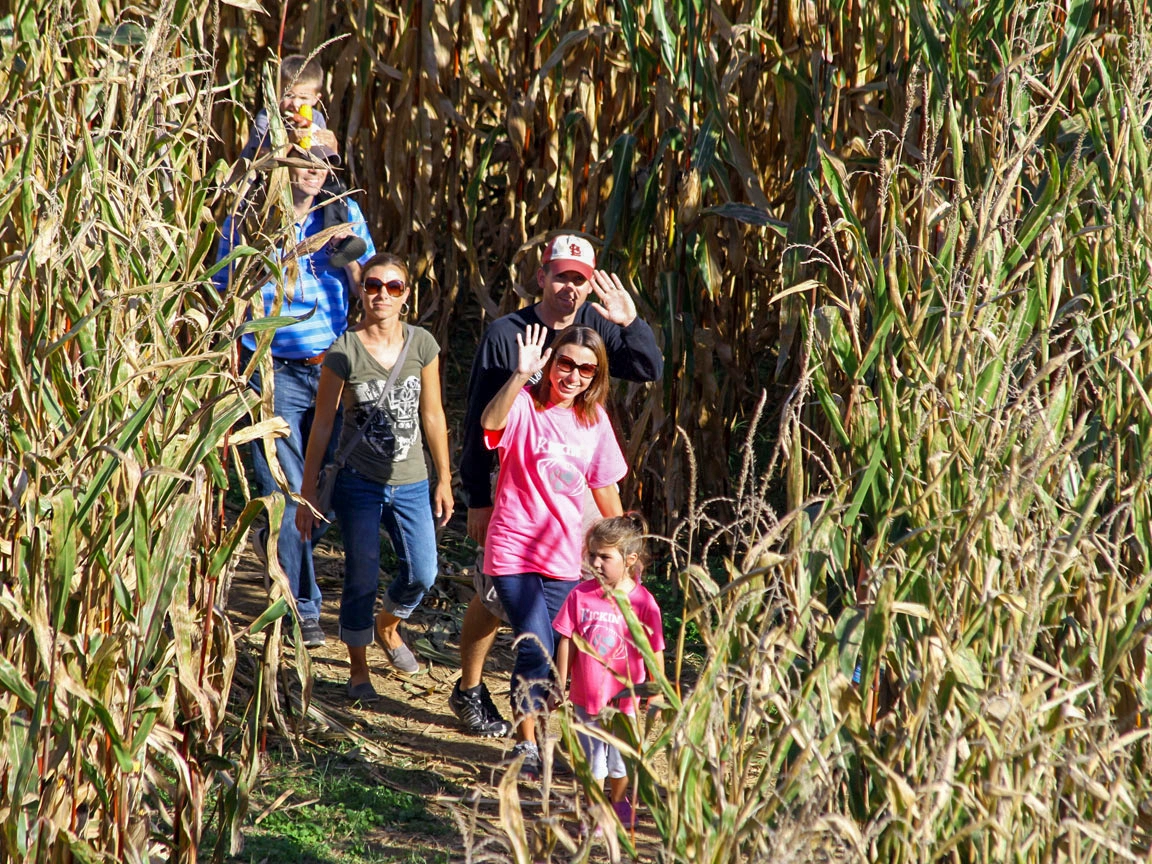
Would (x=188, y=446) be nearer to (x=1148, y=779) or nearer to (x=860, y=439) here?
(x=860, y=439)

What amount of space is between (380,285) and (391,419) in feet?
1.21

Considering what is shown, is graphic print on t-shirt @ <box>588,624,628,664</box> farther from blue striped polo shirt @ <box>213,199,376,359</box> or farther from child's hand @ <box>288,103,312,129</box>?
child's hand @ <box>288,103,312,129</box>

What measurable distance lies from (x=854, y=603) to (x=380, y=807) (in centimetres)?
150

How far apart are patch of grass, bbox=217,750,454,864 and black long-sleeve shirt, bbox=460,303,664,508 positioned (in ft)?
2.69

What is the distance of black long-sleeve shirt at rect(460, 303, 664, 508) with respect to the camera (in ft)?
11.2

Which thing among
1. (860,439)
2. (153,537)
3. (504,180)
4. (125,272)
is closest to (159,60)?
(125,272)

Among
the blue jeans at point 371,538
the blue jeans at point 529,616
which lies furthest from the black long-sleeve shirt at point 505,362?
the blue jeans at point 529,616

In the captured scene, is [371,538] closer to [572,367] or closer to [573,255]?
[572,367]

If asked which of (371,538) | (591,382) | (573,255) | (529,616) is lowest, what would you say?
(529,616)

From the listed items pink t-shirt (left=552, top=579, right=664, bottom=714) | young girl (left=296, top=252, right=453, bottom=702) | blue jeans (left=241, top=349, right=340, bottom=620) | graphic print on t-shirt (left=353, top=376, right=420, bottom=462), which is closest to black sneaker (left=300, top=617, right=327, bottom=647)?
blue jeans (left=241, top=349, right=340, bottom=620)

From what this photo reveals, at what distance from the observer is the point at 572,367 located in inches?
127

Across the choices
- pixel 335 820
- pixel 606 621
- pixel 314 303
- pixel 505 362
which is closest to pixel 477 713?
pixel 335 820

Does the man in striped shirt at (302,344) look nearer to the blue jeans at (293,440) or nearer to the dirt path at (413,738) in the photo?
the blue jeans at (293,440)

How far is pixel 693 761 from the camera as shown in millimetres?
1700
